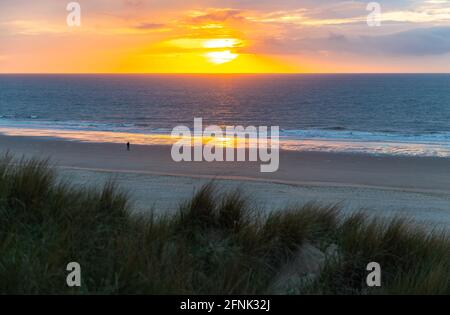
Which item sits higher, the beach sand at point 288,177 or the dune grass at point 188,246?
the beach sand at point 288,177

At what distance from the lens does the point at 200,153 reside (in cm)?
2527

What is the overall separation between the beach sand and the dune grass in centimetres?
449

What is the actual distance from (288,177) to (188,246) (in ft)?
45.7

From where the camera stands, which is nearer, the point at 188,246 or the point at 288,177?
the point at 188,246

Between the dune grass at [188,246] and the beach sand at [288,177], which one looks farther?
the beach sand at [288,177]

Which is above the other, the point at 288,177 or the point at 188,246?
the point at 288,177

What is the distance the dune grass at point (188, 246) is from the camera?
3.87 metres

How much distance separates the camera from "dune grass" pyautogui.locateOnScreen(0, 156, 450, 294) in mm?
3871

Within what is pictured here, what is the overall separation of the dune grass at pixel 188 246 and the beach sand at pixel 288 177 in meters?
4.49

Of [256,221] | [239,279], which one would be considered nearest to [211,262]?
[239,279]

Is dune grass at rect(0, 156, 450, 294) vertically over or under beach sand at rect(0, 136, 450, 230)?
under

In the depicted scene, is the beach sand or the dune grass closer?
the dune grass

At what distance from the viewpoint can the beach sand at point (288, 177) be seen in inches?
508

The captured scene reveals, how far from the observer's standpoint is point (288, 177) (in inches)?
726
